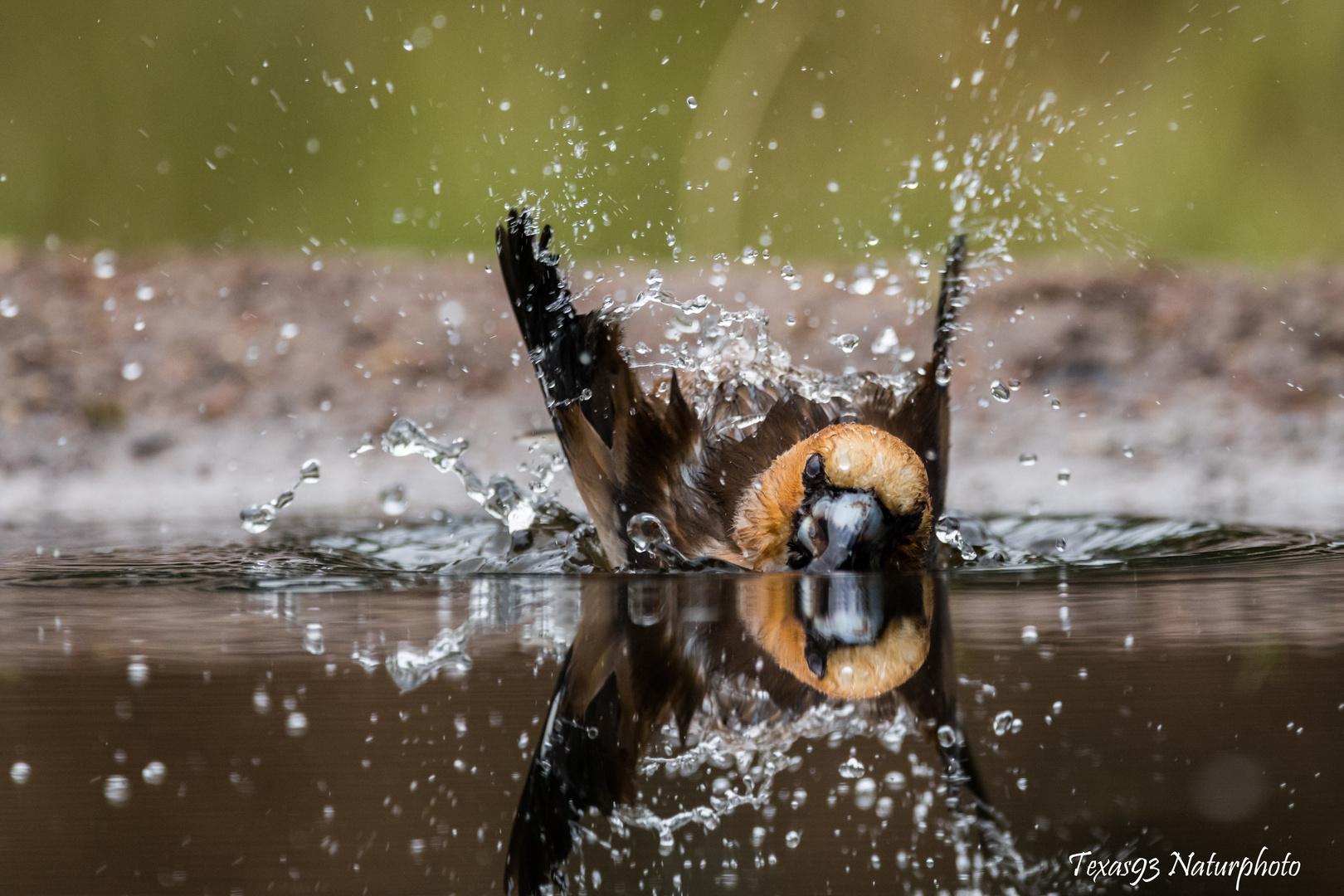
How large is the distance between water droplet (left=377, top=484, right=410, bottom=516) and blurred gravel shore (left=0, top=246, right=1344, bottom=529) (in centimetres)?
5

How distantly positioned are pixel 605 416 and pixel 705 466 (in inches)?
9.2

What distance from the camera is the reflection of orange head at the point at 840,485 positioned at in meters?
2.25

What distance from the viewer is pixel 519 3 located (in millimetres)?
4992

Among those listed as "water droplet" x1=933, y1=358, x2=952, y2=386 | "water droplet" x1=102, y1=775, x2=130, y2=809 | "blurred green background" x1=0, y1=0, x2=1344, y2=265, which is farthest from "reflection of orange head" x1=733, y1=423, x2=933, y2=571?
"blurred green background" x1=0, y1=0, x2=1344, y2=265

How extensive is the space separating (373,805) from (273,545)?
1.81m

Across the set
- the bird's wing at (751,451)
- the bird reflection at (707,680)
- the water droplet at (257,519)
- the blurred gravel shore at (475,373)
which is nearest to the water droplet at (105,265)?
the blurred gravel shore at (475,373)

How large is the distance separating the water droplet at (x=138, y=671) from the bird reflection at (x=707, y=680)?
0.44 m

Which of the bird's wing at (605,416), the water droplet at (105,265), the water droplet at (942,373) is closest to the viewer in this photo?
the bird's wing at (605,416)

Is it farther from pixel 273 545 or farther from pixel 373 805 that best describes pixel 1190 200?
pixel 373 805

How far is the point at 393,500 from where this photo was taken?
3549 millimetres

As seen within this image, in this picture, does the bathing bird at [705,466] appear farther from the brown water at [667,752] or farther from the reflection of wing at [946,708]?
the reflection of wing at [946,708]

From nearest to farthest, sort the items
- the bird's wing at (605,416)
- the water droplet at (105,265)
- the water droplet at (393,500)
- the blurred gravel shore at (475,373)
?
the bird's wing at (605,416)
the water droplet at (393,500)
the blurred gravel shore at (475,373)
the water droplet at (105,265)

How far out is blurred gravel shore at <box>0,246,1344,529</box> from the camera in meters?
3.88

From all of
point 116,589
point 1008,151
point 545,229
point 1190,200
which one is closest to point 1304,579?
point 545,229
